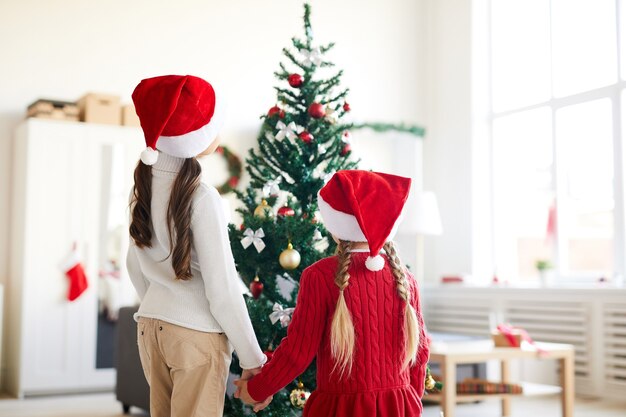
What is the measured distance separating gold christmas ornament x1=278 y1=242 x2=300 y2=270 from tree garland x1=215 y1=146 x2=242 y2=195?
3601 millimetres

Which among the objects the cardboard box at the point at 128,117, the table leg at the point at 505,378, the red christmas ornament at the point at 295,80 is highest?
the cardboard box at the point at 128,117

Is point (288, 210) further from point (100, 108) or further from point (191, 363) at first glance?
point (100, 108)

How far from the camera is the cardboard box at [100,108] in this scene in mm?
5512

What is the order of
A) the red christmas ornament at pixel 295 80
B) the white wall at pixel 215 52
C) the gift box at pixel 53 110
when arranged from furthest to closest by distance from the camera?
the white wall at pixel 215 52 → the gift box at pixel 53 110 → the red christmas ornament at pixel 295 80

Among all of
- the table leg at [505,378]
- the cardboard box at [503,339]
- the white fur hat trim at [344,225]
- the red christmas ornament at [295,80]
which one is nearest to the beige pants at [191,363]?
the white fur hat trim at [344,225]

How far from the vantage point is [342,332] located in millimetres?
1826

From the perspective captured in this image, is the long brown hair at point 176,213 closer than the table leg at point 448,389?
Yes

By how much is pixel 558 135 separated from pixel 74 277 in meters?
3.76

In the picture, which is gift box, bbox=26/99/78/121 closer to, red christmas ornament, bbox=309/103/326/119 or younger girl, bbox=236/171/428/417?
red christmas ornament, bbox=309/103/326/119

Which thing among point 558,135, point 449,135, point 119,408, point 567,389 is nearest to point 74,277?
point 119,408

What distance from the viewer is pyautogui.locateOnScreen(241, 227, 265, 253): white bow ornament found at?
2.79 m

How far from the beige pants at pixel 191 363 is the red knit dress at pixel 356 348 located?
105 millimetres

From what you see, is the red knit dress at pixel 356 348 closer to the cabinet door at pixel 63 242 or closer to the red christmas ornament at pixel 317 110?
the red christmas ornament at pixel 317 110

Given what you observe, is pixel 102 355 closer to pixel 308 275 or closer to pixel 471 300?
pixel 471 300
